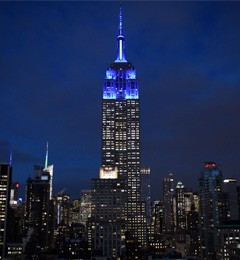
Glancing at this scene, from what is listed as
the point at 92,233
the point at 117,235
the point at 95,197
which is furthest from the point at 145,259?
the point at 95,197

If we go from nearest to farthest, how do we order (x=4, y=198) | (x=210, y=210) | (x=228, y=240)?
(x=228, y=240)
(x=4, y=198)
(x=210, y=210)

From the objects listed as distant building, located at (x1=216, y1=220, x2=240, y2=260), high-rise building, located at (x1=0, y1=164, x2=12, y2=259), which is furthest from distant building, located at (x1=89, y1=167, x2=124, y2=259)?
distant building, located at (x1=216, y1=220, x2=240, y2=260)

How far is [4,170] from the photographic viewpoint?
16388 cm

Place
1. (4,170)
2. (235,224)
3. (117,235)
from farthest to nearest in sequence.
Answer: (4,170) < (235,224) < (117,235)

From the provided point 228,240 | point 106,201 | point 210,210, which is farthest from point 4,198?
point 210,210

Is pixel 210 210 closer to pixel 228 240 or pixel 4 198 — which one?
pixel 228 240

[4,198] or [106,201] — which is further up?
[4,198]

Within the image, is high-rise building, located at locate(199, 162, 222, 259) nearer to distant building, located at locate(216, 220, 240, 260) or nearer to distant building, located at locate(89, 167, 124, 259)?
distant building, located at locate(216, 220, 240, 260)

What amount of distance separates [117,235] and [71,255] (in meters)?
19.9

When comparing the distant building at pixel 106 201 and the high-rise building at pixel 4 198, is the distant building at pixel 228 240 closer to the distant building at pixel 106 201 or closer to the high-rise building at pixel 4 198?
the distant building at pixel 106 201

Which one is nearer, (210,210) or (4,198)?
(4,198)

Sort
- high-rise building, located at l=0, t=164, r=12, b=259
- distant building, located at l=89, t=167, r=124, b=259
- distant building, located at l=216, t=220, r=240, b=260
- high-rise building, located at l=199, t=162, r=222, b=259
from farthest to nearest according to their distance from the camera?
high-rise building, located at l=199, t=162, r=222, b=259 → high-rise building, located at l=0, t=164, r=12, b=259 → distant building, located at l=89, t=167, r=124, b=259 → distant building, located at l=216, t=220, r=240, b=260

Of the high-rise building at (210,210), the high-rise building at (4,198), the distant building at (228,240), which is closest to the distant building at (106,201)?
the high-rise building at (4,198)

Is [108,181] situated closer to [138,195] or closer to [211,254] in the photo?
[138,195]
